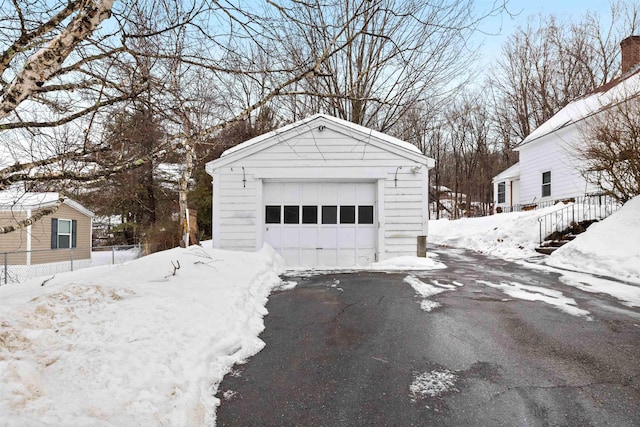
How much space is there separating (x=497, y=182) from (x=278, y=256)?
1964cm

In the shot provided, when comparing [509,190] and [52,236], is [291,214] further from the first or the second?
[509,190]

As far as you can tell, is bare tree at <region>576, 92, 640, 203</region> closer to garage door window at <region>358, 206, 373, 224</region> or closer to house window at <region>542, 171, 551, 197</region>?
garage door window at <region>358, 206, 373, 224</region>

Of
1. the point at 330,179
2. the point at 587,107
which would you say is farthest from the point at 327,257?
the point at 587,107

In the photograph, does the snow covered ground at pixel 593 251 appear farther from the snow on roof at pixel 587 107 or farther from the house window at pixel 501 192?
the house window at pixel 501 192

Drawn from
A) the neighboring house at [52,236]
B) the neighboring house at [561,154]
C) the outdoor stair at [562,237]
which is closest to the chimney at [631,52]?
the neighboring house at [561,154]

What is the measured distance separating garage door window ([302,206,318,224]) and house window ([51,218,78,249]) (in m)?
13.1

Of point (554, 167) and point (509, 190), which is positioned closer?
point (554, 167)

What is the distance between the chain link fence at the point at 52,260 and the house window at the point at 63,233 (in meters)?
0.37

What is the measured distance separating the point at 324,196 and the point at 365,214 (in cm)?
121

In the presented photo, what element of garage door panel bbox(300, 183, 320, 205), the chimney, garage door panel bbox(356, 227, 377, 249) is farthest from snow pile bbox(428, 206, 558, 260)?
the chimney

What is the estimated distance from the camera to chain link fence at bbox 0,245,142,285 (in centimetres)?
1360

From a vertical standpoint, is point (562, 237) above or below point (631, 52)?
below

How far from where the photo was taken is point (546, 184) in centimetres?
1741

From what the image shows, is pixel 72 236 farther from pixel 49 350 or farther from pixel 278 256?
pixel 49 350
